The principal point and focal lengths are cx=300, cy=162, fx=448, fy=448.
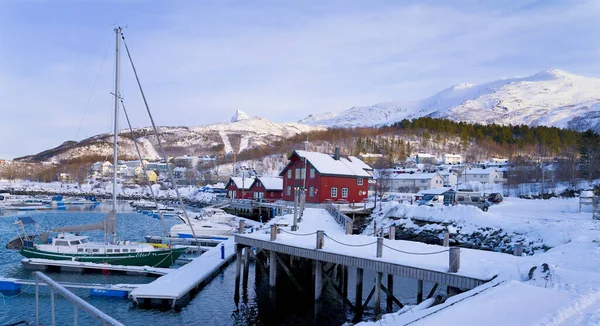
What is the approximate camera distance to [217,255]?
31.2 meters

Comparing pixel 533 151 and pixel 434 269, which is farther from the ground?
pixel 533 151

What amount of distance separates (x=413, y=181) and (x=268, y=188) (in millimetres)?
37033

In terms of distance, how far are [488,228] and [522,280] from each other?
70.3 ft

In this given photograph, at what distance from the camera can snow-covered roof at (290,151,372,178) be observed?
54656mm

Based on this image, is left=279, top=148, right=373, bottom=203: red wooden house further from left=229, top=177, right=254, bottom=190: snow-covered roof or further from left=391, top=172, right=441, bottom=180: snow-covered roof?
left=391, top=172, right=441, bottom=180: snow-covered roof

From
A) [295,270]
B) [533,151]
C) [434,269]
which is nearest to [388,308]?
[434,269]

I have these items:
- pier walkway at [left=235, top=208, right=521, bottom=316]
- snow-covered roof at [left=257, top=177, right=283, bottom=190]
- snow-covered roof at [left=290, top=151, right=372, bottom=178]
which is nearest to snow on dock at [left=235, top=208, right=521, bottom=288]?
pier walkway at [left=235, top=208, right=521, bottom=316]

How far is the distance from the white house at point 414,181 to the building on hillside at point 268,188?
3290 cm

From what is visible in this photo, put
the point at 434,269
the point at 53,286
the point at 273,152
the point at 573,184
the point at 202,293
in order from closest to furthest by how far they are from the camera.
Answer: the point at 53,286 < the point at 434,269 < the point at 202,293 < the point at 573,184 < the point at 273,152

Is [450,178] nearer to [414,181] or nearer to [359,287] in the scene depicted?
[414,181]

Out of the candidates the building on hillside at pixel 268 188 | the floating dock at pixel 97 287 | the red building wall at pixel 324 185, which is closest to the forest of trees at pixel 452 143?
the building on hillside at pixel 268 188

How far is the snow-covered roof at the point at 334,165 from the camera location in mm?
54656

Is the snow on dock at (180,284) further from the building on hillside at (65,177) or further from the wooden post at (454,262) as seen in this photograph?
the building on hillside at (65,177)

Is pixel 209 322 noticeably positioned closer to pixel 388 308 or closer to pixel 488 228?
pixel 388 308
